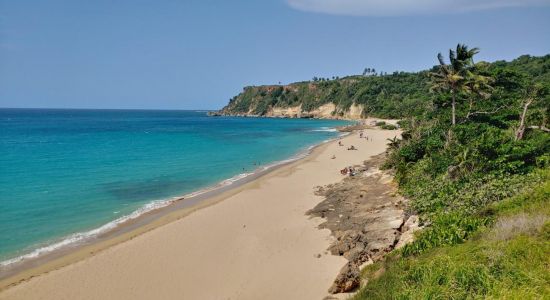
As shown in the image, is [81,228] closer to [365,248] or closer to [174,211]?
[174,211]

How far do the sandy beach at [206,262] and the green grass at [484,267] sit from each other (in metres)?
3.55

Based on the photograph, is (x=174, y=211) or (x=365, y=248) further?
(x=174, y=211)

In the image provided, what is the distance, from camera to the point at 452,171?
1666cm

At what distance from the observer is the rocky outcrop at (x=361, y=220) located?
11906mm

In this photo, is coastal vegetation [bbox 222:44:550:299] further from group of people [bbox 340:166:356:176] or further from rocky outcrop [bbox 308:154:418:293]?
group of people [bbox 340:166:356:176]

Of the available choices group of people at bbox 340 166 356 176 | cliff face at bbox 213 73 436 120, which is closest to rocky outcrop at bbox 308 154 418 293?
group of people at bbox 340 166 356 176

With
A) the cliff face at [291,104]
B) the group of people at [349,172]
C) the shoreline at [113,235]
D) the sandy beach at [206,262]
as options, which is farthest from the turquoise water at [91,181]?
the cliff face at [291,104]

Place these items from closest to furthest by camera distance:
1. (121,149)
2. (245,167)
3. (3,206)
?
(3,206), (245,167), (121,149)

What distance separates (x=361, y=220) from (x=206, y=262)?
281 inches

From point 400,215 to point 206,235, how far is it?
8976 millimetres

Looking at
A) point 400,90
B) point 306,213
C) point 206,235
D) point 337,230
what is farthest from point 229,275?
point 400,90

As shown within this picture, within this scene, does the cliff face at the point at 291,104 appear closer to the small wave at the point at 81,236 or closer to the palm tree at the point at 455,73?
the palm tree at the point at 455,73

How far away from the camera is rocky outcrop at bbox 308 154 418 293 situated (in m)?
11.9

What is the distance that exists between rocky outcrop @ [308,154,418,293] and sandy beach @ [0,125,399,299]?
680mm
